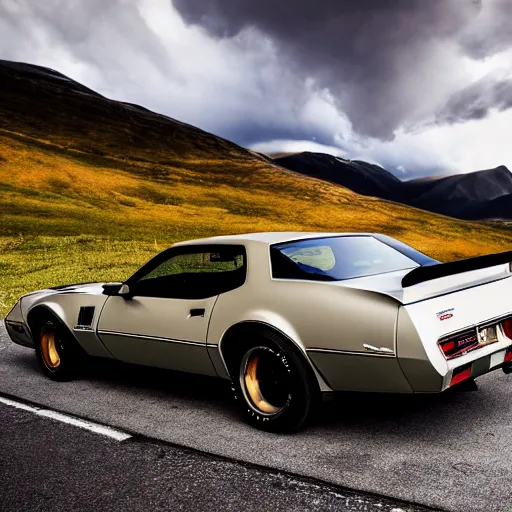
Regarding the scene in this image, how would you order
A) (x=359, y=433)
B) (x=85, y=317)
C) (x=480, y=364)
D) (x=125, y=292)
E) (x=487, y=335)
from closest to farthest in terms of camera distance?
1. (x=480, y=364)
2. (x=487, y=335)
3. (x=359, y=433)
4. (x=125, y=292)
5. (x=85, y=317)

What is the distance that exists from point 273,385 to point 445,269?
1.33m

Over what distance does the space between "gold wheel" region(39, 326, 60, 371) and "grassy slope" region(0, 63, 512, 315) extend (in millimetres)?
6811

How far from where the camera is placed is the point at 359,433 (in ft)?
12.5

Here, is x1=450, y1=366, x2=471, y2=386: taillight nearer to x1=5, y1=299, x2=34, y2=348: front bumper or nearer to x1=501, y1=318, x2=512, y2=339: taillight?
x1=501, y1=318, x2=512, y2=339: taillight

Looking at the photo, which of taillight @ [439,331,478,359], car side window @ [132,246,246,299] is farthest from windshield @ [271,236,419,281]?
taillight @ [439,331,478,359]

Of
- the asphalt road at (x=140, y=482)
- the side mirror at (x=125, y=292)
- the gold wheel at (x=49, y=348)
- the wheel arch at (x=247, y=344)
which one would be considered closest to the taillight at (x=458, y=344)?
the wheel arch at (x=247, y=344)

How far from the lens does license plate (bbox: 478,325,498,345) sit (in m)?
3.63

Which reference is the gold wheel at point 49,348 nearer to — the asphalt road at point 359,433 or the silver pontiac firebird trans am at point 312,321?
the asphalt road at point 359,433

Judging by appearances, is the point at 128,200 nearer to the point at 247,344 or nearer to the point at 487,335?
the point at 247,344

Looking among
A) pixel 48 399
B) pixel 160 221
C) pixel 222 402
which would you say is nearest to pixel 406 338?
pixel 222 402

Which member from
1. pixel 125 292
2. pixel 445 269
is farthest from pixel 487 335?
pixel 125 292

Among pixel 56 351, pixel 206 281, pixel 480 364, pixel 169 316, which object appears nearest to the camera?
pixel 480 364

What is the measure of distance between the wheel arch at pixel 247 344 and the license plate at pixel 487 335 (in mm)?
987

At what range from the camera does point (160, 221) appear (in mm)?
46719
